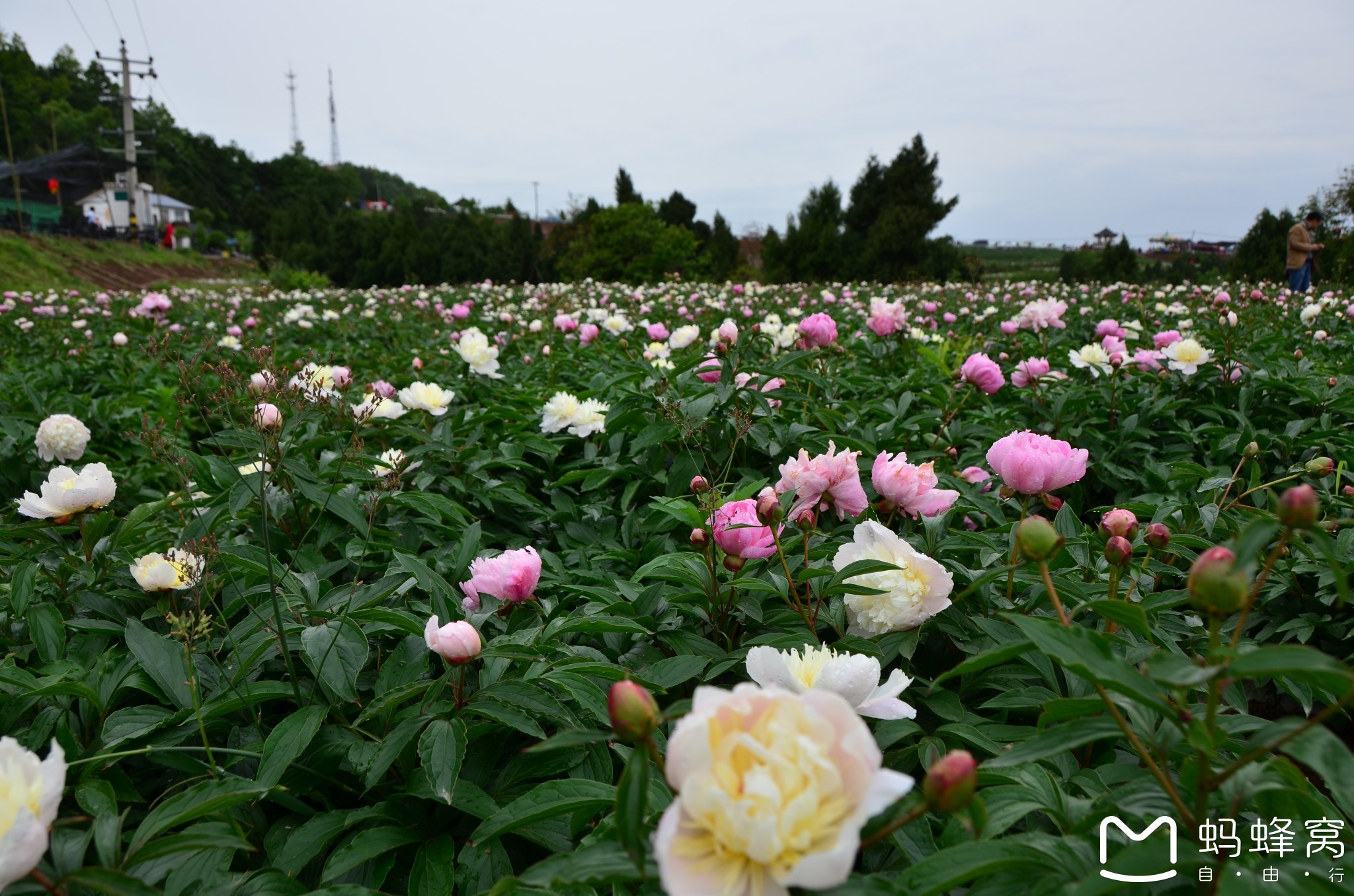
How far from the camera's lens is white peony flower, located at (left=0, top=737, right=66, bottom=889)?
1.82ft

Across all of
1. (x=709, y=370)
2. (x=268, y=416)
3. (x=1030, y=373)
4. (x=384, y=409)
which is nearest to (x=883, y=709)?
(x=268, y=416)

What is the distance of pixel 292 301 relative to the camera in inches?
349

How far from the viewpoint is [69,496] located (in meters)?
1.47

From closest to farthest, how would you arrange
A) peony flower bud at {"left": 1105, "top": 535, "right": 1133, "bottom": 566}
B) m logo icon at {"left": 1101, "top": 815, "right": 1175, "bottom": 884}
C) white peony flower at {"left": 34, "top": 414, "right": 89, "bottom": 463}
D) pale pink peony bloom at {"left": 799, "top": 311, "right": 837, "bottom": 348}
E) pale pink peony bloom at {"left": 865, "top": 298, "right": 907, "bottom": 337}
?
1. m logo icon at {"left": 1101, "top": 815, "right": 1175, "bottom": 884}
2. peony flower bud at {"left": 1105, "top": 535, "right": 1133, "bottom": 566}
3. white peony flower at {"left": 34, "top": 414, "right": 89, "bottom": 463}
4. pale pink peony bloom at {"left": 799, "top": 311, "right": 837, "bottom": 348}
5. pale pink peony bloom at {"left": 865, "top": 298, "right": 907, "bottom": 337}

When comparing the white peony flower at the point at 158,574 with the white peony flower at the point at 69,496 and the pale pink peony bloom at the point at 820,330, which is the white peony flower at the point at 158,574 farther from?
the pale pink peony bloom at the point at 820,330

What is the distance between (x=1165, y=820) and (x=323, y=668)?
3.47 feet

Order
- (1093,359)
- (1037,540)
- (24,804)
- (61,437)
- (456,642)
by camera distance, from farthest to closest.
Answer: (1093,359), (61,437), (456,642), (1037,540), (24,804)

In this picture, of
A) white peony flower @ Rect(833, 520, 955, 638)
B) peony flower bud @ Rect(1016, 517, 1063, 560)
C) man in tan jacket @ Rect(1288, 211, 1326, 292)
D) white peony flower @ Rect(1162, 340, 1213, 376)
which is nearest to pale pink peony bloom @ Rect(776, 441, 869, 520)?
white peony flower @ Rect(833, 520, 955, 638)

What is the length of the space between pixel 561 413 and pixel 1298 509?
1848mm

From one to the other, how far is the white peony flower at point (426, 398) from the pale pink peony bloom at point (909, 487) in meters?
1.44

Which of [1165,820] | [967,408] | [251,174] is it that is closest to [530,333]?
[967,408]

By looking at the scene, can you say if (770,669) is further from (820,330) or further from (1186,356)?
(1186,356)

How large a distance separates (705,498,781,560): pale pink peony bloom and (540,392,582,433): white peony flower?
1054 millimetres

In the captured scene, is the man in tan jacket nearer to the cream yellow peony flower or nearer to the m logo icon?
the m logo icon
